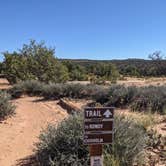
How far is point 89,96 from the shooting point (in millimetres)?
21453

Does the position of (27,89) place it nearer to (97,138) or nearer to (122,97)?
(122,97)

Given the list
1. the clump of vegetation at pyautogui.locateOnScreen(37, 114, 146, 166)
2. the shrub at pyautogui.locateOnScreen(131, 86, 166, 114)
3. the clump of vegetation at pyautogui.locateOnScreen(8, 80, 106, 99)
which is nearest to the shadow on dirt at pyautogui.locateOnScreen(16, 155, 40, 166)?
the clump of vegetation at pyautogui.locateOnScreen(37, 114, 146, 166)

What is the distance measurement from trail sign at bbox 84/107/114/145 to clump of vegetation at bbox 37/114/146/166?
5.12 feet

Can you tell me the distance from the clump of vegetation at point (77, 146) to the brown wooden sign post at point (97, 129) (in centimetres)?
144

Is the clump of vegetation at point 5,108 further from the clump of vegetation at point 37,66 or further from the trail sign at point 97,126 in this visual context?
the clump of vegetation at point 37,66

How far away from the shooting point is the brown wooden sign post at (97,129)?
5273 millimetres

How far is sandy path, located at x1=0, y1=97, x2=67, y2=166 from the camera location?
31.3 feet

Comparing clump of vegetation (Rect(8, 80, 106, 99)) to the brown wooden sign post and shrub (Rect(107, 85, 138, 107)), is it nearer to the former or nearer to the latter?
shrub (Rect(107, 85, 138, 107))

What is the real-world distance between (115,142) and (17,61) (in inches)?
1138

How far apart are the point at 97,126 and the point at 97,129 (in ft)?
0.13

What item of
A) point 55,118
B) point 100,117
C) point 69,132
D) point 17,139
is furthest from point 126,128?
point 55,118

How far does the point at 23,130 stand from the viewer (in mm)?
12734

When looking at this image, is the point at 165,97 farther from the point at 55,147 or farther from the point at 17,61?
the point at 17,61

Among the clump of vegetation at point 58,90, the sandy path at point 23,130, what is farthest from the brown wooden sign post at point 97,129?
the clump of vegetation at point 58,90
